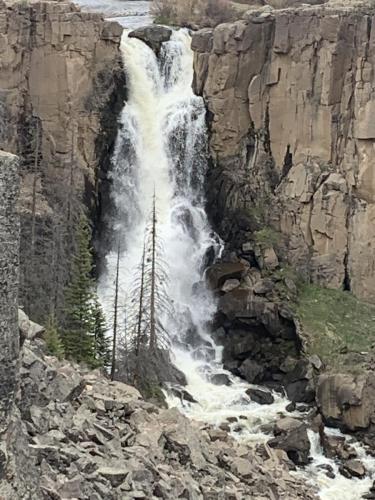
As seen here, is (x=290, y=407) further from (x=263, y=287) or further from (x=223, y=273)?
(x=223, y=273)

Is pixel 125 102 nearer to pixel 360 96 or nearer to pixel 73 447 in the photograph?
pixel 360 96

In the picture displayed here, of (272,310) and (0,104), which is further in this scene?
(0,104)

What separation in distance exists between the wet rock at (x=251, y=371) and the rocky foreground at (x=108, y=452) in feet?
42.0

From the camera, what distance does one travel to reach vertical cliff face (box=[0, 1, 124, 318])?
39531 mm

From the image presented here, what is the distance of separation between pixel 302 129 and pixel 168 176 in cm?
732

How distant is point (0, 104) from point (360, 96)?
17.8 metres

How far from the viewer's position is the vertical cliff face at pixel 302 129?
37.1 m

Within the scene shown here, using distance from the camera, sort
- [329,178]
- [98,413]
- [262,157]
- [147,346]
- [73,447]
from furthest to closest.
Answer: [262,157] → [329,178] → [147,346] → [98,413] → [73,447]

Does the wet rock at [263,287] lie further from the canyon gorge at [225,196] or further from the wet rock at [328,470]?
the wet rock at [328,470]

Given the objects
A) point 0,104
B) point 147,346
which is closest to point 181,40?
point 0,104

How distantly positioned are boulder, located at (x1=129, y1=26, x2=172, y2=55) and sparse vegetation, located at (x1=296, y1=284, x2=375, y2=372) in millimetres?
15536

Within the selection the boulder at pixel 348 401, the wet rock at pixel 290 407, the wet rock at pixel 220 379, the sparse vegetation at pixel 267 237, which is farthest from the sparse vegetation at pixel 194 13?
the wet rock at pixel 290 407

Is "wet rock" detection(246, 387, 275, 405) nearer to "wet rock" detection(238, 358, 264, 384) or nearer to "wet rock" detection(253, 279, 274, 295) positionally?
"wet rock" detection(238, 358, 264, 384)

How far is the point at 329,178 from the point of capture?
3800 centimetres
